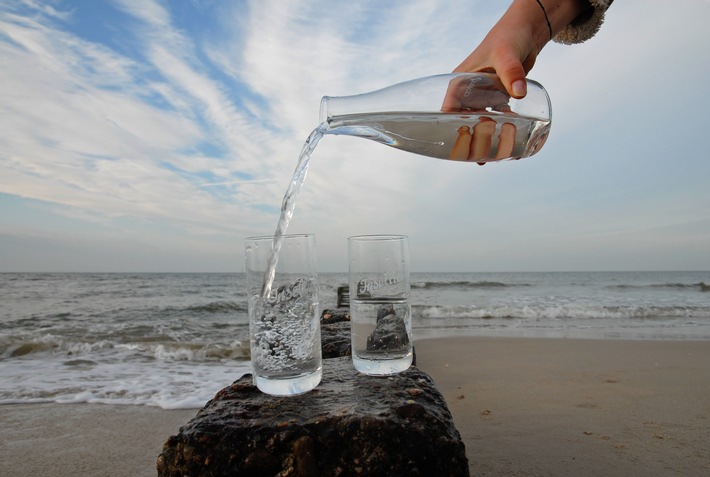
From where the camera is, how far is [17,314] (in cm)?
1204

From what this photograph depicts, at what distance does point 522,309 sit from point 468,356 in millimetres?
6967

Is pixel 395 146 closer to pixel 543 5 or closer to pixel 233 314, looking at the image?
pixel 543 5

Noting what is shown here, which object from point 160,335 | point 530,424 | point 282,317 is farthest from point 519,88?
point 160,335

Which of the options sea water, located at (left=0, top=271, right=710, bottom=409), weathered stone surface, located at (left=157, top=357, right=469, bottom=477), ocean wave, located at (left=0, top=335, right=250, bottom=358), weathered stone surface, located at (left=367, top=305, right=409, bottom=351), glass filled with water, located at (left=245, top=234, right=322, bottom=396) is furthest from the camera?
ocean wave, located at (left=0, top=335, right=250, bottom=358)

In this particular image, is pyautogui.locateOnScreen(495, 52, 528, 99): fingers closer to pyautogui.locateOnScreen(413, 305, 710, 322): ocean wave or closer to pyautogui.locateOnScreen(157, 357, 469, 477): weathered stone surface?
pyautogui.locateOnScreen(157, 357, 469, 477): weathered stone surface

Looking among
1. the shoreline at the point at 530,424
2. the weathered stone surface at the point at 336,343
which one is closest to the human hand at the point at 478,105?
the weathered stone surface at the point at 336,343

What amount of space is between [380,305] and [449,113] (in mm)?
780

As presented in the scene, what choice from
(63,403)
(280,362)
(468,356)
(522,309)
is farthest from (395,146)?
(522,309)

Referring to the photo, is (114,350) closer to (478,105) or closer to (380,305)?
(380,305)

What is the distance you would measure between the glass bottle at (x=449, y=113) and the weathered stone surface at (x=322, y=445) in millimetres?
1021

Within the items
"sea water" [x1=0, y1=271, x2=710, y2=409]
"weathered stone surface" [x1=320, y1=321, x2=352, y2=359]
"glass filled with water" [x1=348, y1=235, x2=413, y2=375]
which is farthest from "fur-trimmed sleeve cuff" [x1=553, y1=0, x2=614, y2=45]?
"weathered stone surface" [x1=320, y1=321, x2=352, y2=359]

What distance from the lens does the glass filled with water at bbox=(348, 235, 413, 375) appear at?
170 cm

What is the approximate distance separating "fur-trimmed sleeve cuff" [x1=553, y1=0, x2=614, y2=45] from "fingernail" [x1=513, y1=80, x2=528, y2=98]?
2.32 ft

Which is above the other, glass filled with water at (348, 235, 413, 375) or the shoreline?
glass filled with water at (348, 235, 413, 375)
